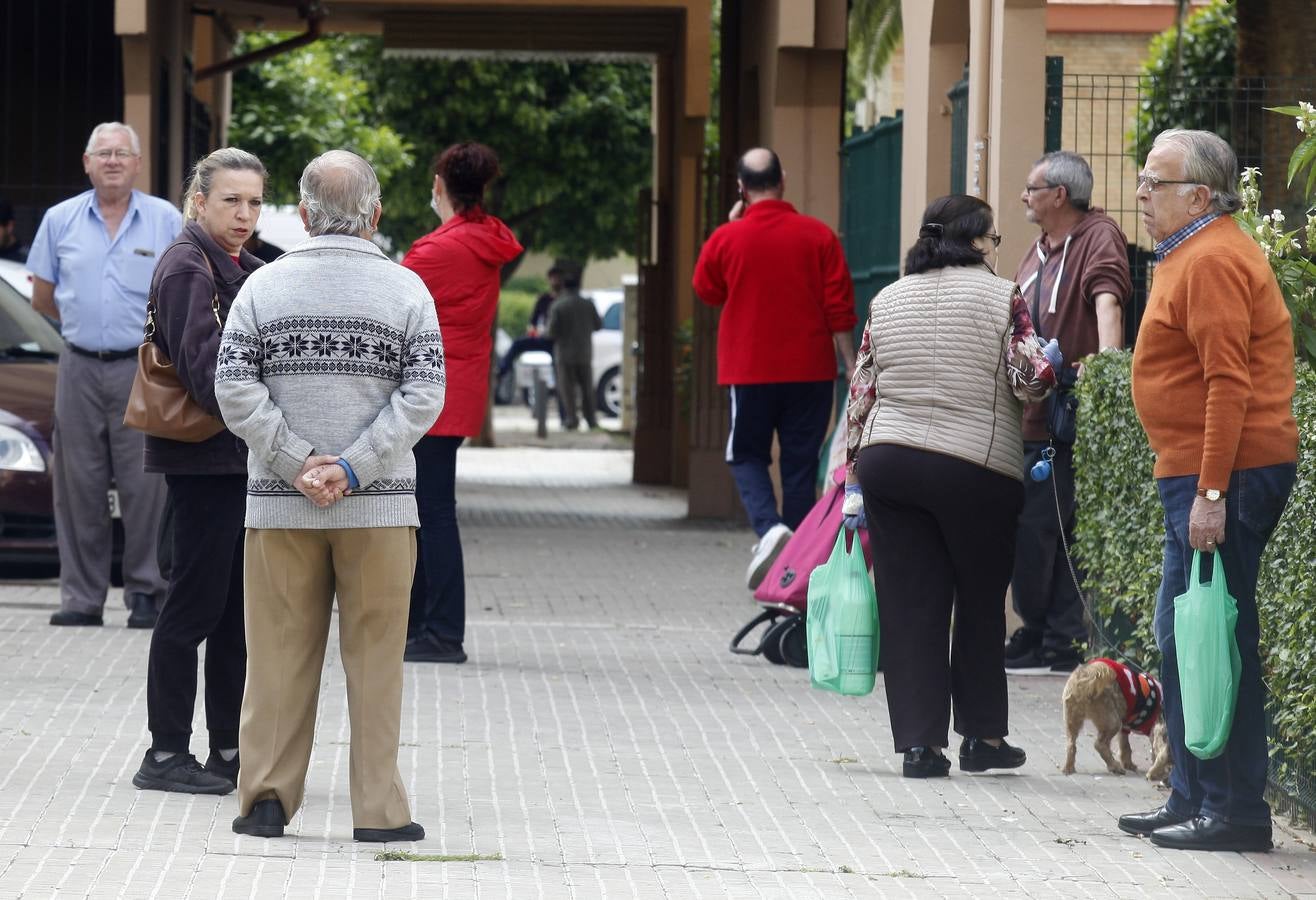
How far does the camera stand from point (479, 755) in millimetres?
7051

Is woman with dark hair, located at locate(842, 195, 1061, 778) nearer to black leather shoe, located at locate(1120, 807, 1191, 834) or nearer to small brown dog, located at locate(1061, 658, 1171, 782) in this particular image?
small brown dog, located at locate(1061, 658, 1171, 782)

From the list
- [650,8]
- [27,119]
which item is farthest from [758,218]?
[27,119]

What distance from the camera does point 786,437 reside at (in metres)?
10.3

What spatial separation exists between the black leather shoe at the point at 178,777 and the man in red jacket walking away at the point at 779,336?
420 cm

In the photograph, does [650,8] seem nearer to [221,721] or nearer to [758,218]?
[758,218]

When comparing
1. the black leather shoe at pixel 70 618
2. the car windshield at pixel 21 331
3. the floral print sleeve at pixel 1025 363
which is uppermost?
the floral print sleeve at pixel 1025 363

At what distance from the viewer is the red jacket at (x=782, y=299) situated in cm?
1022

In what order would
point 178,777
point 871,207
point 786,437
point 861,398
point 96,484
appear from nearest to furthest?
point 178,777, point 861,398, point 96,484, point 786,437, point 871,207

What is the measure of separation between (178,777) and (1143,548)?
10.4ft

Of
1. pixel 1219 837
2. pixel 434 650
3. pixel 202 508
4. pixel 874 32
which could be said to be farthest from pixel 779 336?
pixel 874 32

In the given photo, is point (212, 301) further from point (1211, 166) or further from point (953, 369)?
point (1211, 166)

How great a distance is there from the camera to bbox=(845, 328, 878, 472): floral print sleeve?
7.05m

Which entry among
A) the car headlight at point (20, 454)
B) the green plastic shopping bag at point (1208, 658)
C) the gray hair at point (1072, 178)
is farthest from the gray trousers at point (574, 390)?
the green plastic shopping bag at point (1208, 658)

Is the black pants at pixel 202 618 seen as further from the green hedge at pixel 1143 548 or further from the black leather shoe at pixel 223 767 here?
the green hedge at pixel 1143 548
